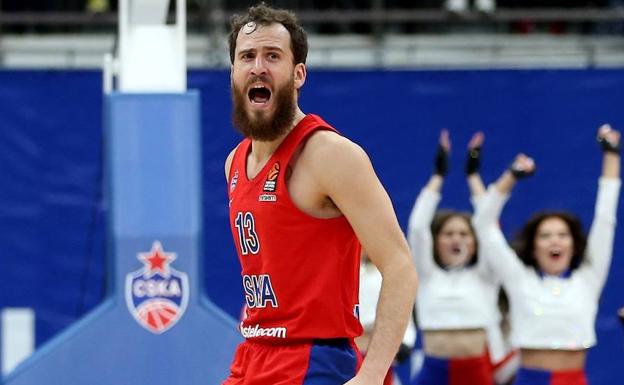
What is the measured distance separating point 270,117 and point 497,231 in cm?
516

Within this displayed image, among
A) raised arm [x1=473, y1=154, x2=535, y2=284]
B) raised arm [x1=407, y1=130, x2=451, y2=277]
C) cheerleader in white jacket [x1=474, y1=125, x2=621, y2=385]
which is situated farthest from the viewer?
raised arm [x1=407, y1=130, x2=451, y2=277]

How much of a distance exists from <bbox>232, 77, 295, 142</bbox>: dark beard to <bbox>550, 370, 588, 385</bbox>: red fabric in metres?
4.52

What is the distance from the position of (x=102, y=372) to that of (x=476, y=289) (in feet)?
9.98

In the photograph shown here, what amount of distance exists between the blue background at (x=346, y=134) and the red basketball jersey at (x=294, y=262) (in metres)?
6.74

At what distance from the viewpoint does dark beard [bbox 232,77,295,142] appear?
446cm

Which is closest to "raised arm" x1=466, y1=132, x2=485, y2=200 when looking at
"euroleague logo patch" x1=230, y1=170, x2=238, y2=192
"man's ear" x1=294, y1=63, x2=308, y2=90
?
"euroleague logo patch" x1=230, y1=170, x2=238, y2=192

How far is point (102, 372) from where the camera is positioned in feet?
25.3

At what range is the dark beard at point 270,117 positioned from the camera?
4.46 meters

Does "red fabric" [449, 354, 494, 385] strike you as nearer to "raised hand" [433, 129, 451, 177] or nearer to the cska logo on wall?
"raised hand" [433, 129, 451, 177]

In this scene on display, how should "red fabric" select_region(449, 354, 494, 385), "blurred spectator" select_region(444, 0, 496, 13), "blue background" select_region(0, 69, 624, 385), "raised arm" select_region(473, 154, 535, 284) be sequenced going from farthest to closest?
"blurred spectator" select_region(444, 0, 496, 13)
"blue background" select_region(0, 69, 624, 385)
"red fabric" select_region(449, 354, 494, 385)
"raised arm" select_region(473, 154, 535, 284)

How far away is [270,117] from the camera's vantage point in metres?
4.46

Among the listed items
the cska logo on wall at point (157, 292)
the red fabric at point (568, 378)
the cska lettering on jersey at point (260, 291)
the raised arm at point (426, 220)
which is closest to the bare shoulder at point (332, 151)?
the cska lettering on jersey at point (260, 291)

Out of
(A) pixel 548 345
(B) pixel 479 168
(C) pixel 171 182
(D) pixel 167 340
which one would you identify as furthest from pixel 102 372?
(B) pixel 479 168

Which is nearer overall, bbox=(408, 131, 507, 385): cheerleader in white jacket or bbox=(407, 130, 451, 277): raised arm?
bbox=(408, 131, 507, 385): cheerleader in white jacket
